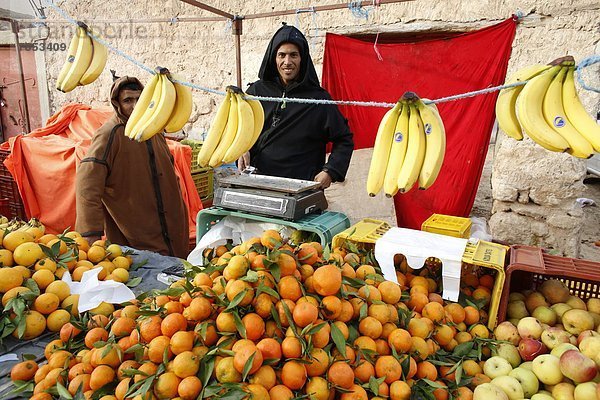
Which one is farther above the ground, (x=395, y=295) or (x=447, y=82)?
(x=447, y=82)

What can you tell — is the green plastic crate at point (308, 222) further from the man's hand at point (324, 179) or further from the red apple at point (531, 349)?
the red apple at point (531, 349)

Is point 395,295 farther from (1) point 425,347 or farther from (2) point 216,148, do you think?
(2) point 216,148

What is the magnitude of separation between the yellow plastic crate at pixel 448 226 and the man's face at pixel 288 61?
61.3 inches

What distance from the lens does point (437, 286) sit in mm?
1841

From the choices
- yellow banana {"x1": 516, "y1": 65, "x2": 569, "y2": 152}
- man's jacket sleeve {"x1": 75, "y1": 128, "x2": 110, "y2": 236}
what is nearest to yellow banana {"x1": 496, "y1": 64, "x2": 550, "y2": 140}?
yellow banana {"x1": 516, "y1": 65, "x2": 569, "y2": 152}

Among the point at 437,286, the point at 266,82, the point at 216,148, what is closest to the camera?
the point at 437,286

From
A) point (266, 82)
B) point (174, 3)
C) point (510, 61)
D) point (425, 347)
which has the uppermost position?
point (174, 3)

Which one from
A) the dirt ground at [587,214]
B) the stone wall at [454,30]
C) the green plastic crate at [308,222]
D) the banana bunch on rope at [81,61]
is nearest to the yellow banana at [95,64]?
the banana bunch on rope at [81,61]

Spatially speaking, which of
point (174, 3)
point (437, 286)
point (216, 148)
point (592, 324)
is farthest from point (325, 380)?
point (174, 3)

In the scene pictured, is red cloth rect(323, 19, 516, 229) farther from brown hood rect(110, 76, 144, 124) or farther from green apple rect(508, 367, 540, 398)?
green apple rect(508, 367, 540, 398)

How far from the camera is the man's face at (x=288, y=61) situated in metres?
2.95

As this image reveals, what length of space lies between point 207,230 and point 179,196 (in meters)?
1.00

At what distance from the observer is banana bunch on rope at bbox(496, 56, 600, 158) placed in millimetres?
1470

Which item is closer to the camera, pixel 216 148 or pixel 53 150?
pixel 216 148
